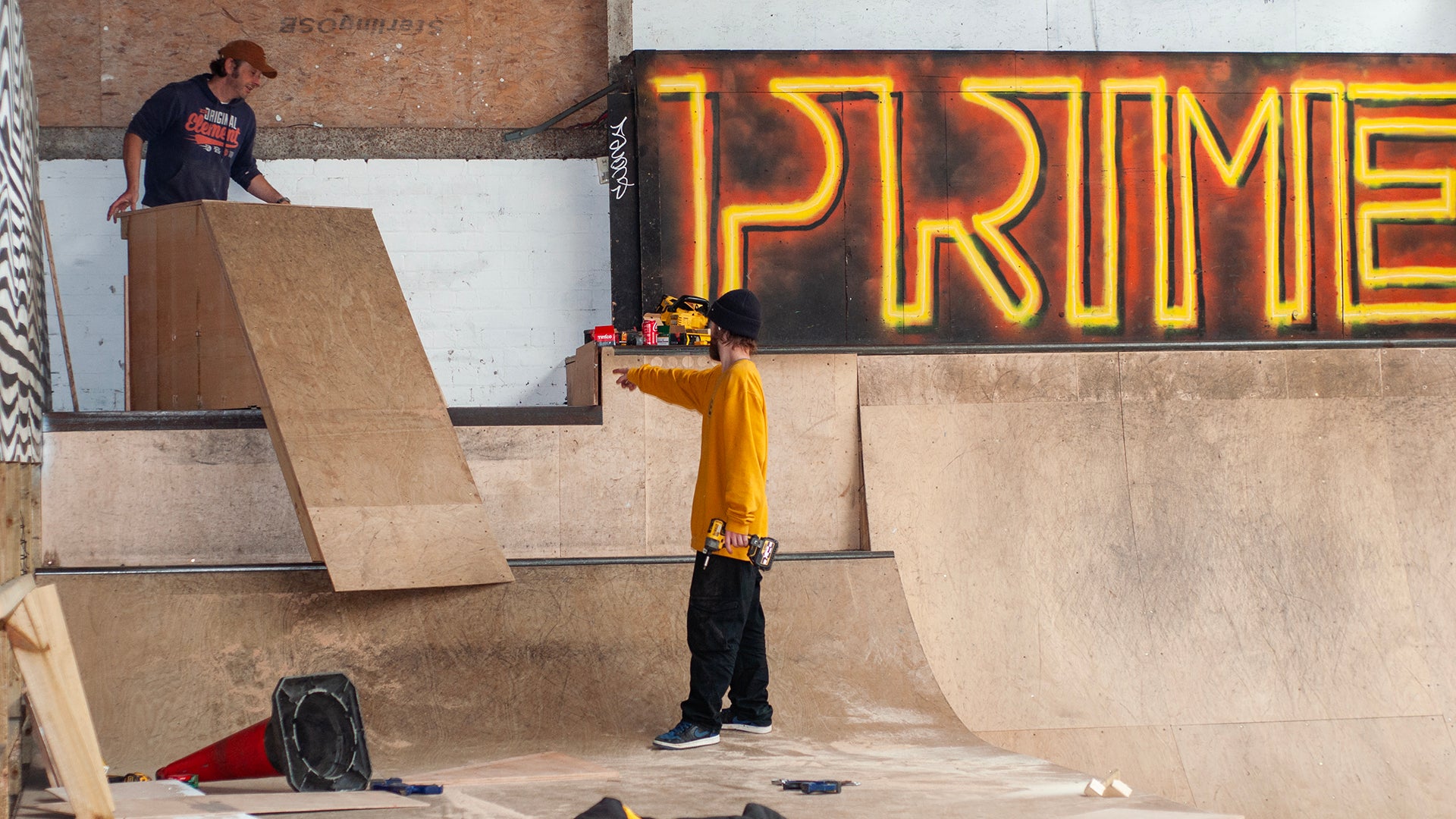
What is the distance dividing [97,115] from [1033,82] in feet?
18.5

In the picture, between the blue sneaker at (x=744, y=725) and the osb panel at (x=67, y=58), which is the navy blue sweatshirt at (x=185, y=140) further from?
the blue sneaker at (x=744, y=725)

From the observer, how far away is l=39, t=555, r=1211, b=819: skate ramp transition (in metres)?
4.01

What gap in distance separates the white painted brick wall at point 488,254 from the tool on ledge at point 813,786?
3.77 m

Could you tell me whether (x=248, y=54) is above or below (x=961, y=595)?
above

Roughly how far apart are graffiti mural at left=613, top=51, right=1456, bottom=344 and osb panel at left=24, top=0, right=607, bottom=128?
0.80 m

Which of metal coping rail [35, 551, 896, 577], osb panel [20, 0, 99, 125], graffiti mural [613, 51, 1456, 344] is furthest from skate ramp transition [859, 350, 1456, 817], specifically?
osb panel [20, 0, 99, 125]

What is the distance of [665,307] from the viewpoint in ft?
19.4

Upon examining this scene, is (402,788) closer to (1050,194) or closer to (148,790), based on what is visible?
(148,790)

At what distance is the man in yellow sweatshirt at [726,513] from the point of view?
4121 millimetres

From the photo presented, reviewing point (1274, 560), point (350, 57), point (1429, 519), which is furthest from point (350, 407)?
point (1429, 519)

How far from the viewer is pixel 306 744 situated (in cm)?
338

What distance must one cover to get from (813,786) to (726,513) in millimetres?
1091
